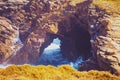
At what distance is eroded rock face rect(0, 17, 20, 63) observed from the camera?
27.0m

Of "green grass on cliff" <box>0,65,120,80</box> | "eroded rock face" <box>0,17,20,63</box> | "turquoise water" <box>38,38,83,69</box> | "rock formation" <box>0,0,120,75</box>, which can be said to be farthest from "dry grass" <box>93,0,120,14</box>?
"green grass on cliff" <box>0,65,120,80</box>

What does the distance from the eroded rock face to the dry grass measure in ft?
31.8

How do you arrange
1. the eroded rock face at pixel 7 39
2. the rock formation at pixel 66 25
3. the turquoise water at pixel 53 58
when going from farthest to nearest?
the turquoise water at pixel 53 58
the eroded rock face at pixel 7 39
the rock formation at pixel 66 25

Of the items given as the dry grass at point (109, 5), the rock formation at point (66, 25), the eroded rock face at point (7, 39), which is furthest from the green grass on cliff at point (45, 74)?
the eroded rock face at point (7, 39)

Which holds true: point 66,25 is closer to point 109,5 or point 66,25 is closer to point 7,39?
point 109,5

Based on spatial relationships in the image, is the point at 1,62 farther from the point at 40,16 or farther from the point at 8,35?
the point at 40,16

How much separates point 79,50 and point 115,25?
7.70 metres

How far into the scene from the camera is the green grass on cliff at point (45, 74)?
7387mm

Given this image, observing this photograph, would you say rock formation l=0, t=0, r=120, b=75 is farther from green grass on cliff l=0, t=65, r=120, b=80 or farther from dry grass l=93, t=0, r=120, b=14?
green grass on cliff l=0, t=65, r=120, b=80

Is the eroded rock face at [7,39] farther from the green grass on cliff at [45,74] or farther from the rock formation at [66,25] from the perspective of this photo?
the green grass on cliff at [45,74]

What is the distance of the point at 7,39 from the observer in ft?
89.2

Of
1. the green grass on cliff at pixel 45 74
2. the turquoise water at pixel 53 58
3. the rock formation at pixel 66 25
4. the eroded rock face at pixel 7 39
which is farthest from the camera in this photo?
the turquoise water at pixel 53 58

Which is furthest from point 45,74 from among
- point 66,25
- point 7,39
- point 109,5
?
point 7,39

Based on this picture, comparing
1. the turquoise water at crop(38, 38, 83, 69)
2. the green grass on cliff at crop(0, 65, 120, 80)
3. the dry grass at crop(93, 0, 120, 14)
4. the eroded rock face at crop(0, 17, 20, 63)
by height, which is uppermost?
the green grass on cliff at crop(0, 65, 120, 80)
